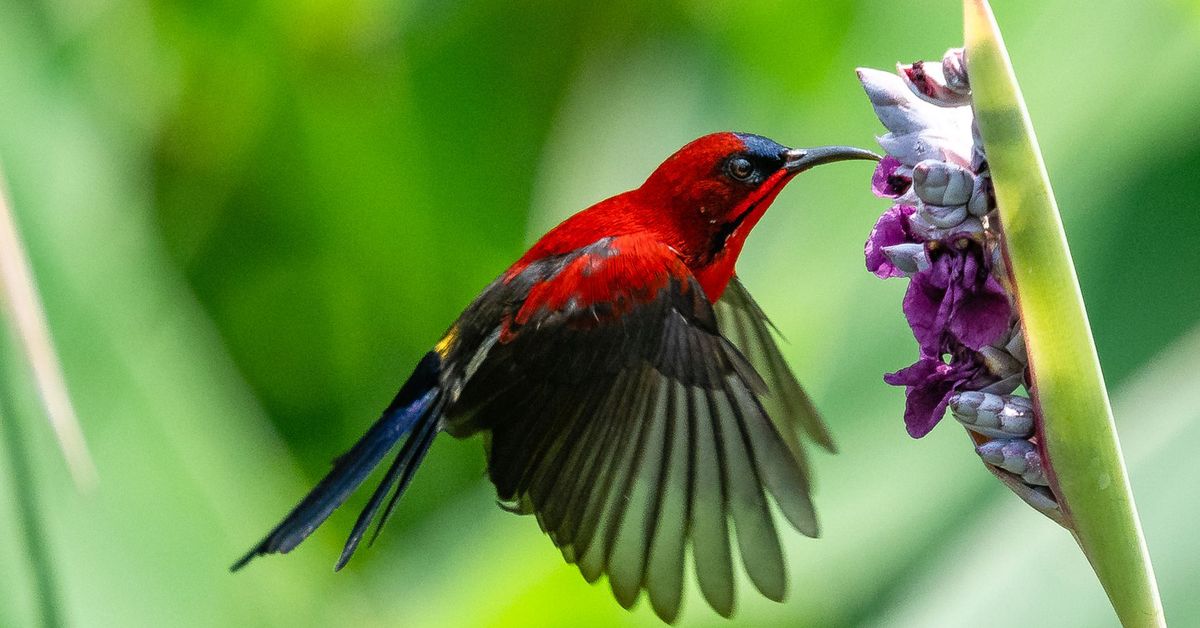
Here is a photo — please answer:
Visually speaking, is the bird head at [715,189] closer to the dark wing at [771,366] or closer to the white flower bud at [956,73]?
the dark wing at [771,366]

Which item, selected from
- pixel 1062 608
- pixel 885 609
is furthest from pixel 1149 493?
pixel 885 609

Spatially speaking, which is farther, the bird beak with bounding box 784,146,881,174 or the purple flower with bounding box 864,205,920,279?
the bird beak with bounding box 784,146,881,174

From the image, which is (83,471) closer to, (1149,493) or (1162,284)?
(1149,493)

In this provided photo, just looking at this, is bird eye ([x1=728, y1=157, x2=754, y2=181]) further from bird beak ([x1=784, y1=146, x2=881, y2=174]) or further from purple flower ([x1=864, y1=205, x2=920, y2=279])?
purple flower ([x1=864, y1=205, x2=920, y2=279])

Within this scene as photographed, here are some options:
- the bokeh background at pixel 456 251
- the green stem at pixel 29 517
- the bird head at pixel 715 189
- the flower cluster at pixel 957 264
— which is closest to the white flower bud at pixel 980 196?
the flower cluster at pixel 957 264

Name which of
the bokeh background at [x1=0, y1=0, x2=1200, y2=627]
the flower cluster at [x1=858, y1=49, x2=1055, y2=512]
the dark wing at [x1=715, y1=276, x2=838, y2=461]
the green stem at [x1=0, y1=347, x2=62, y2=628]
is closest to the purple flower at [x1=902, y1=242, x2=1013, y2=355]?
the flower cluster at [x1=858, y1=49, x2=1055, y2=512]

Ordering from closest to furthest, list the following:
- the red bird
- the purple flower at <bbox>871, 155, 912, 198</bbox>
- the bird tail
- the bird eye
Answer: the purple flower at <bbox>871, 155, 912, 198</bbox>, the red bird, the bird tail, the bird eye

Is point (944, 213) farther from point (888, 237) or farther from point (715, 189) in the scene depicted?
point (715, 189)

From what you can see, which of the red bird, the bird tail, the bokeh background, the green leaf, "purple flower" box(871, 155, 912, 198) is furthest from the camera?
the bokeh background
